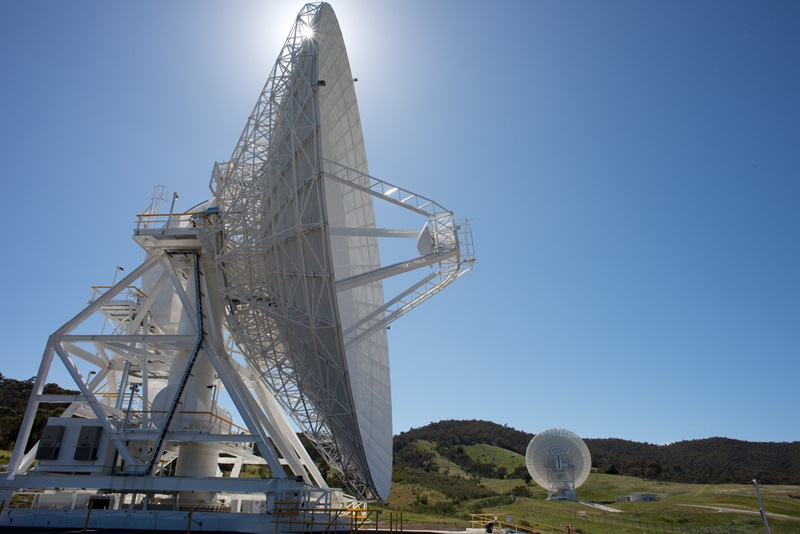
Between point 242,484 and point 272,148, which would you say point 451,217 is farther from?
point 242,484

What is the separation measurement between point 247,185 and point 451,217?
25.5 ft

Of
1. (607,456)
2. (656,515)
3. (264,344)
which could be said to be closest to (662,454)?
(607,456)

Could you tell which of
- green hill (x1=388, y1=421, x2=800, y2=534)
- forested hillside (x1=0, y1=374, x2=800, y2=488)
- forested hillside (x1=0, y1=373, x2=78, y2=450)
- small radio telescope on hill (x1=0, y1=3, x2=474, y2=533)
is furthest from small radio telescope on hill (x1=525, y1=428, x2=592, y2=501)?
forested hillside (x1=0, y1=373, x2=78, y2=450)

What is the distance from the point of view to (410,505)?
50531 mm

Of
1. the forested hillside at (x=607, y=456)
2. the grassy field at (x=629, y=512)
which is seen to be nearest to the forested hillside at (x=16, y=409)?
the forested hillside at (x=607, y=456)

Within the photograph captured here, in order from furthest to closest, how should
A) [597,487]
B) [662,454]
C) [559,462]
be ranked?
[662,454]
[597,487]
[559,462]

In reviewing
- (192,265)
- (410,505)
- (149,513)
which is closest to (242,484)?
(149,513)

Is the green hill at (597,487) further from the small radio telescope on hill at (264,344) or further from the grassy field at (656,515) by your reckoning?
the small radio telescope on hill at (264,344)

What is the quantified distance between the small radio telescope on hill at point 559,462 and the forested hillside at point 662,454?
1406 inches

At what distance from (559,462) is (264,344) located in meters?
47.8

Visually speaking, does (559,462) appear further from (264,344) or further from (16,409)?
(16,409)

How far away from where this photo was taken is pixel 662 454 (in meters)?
136

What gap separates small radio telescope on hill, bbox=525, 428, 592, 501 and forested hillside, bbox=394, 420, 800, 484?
35.7 metres

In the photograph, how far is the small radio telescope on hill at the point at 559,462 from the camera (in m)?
59.7
